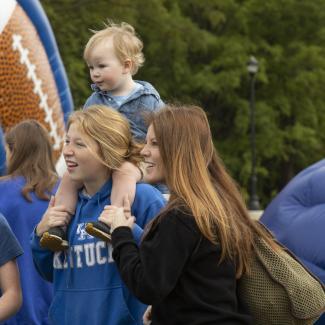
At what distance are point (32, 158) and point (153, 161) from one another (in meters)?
2.03

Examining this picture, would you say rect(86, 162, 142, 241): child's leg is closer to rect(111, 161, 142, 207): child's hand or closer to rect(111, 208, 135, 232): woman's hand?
rect(111, 161, 142, 207): child's hand

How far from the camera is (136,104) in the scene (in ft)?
16.0

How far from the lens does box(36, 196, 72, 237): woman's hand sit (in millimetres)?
4012

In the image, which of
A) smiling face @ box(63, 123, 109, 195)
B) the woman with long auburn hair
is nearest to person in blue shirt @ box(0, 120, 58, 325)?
smiling face @ box(63, 123, 109, 195)

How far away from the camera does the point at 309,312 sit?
3533 mm

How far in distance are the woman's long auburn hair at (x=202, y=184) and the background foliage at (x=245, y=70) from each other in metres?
22.0

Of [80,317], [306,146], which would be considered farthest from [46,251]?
[306,146]

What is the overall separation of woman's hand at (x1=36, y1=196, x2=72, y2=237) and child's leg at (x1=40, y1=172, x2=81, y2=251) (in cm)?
2

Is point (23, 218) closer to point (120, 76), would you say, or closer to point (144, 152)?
point (120, 76)

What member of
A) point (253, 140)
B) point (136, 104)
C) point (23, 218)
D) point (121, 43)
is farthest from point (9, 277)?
point (253, 140)

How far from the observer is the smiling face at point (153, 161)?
3691mm

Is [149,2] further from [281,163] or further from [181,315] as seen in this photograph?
[181,315]

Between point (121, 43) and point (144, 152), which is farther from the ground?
point (121, 43)

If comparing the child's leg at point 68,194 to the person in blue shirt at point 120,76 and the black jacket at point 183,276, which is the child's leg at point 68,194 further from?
the black jacket at point 183,276
